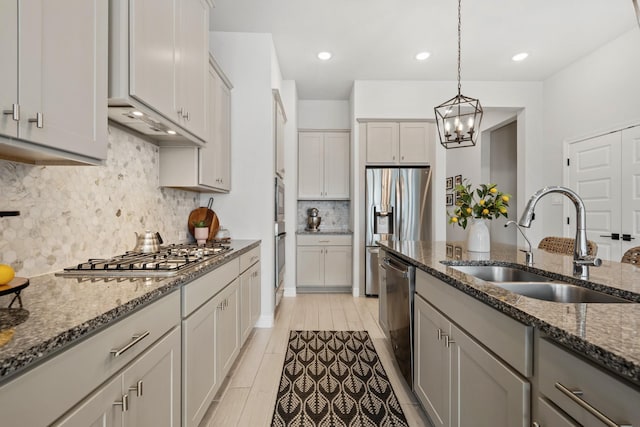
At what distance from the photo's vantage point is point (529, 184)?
4605 mm

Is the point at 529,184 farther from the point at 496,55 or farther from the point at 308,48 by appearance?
the point at 308,48

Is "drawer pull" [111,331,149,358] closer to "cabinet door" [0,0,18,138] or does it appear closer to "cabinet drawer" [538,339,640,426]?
"cabinet door" [0,0,18,138]

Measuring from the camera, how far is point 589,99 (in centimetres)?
386

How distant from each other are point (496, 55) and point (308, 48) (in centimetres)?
235

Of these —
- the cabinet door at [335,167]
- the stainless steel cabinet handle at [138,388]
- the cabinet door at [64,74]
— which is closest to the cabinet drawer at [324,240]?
the cabinet door at [335,167]

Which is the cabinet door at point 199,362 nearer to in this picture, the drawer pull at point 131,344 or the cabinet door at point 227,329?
the cabinet door at point 227,329

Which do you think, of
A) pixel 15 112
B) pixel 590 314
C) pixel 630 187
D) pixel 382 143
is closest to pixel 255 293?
pixel 15 112

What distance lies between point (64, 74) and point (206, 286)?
110cm

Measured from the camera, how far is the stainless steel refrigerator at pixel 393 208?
4492mm

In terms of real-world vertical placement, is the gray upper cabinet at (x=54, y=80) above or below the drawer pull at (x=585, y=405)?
above

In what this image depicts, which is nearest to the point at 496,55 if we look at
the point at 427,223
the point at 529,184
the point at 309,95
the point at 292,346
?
the point at 529,184

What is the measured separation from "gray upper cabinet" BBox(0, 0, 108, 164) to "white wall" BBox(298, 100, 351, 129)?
413 centimetres

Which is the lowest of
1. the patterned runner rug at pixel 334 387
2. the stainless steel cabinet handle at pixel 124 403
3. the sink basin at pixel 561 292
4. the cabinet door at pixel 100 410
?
the patterned runner rug at pixel 334 387

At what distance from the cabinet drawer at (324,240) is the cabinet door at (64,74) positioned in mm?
3503
